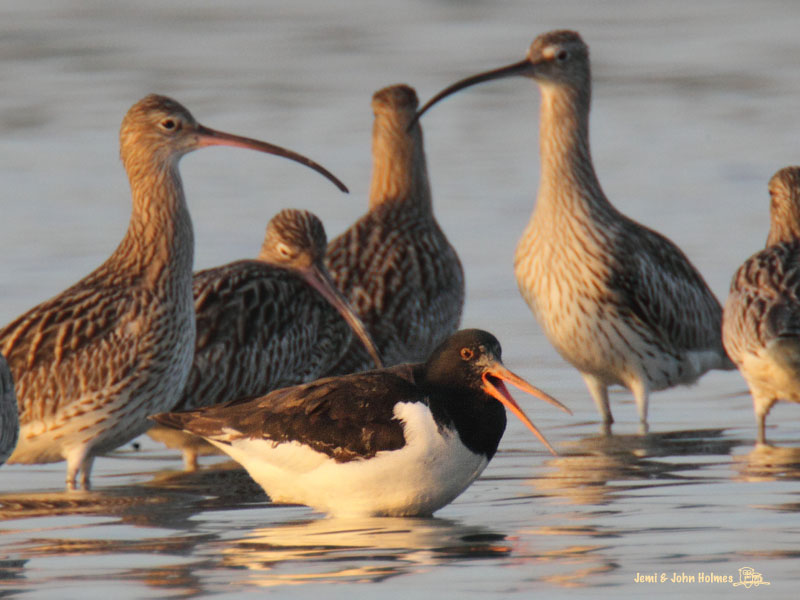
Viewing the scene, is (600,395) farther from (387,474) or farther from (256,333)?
(387,474)

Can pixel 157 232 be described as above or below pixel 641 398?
above

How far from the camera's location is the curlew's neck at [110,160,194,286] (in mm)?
10219

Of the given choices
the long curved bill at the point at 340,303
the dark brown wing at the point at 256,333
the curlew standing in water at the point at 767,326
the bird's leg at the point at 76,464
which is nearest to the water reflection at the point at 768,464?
the curlew standing in water at the point at 767,326

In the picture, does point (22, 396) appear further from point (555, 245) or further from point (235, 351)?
point (555, 245)

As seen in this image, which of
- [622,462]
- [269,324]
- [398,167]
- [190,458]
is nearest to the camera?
[622,462]

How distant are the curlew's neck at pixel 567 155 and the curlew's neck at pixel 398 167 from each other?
45.1 inches

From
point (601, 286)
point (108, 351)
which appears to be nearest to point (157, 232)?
point (108, 351)

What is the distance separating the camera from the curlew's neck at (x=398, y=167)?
13602 mm

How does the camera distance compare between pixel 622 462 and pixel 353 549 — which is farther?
pixel 622 462

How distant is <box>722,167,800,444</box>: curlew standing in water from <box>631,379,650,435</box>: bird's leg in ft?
2.13

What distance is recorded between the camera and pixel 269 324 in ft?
36.5

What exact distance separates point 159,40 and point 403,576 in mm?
22362

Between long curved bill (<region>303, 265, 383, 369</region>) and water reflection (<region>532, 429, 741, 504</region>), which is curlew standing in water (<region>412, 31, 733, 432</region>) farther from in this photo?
long curved bill (<region>303, 265, 383, 369</region>)

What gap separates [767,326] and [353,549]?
12.7ft
